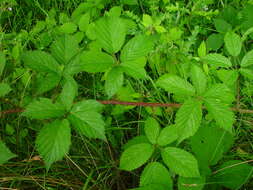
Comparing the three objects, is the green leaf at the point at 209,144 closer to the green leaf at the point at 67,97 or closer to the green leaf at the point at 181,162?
the green leaf at the point at 181,162

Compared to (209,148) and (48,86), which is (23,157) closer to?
(48,86)

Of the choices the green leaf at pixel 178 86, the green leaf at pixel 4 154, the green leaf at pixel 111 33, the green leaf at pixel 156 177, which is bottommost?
the green leaf at pixel 156 177

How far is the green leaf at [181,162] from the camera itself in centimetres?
94

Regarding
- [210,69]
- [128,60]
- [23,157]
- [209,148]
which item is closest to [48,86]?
[128,60]

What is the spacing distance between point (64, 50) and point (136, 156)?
1.48 ft

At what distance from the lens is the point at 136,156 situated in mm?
985

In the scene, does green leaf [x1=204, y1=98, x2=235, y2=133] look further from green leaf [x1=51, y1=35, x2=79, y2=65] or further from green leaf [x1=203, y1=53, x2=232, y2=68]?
green leaf [x1=51, y1=35, x2=79, y2=65]

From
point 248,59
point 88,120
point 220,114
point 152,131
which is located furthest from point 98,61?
point 248,59

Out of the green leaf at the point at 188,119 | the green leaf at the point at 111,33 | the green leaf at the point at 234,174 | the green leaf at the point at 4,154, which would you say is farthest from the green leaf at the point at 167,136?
the green leaf at the point at 4,154

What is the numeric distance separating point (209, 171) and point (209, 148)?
3.2 inches

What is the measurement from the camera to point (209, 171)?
1.05m

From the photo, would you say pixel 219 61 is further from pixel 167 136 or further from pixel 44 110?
pixel 44 110

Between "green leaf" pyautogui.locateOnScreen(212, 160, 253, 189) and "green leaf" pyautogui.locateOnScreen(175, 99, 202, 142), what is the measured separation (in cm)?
26

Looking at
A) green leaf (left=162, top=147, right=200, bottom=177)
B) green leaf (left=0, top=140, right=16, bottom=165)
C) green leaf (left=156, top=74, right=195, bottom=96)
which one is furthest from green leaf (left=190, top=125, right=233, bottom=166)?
green leaf (left=0, top=140, right=16, bottom=165)
